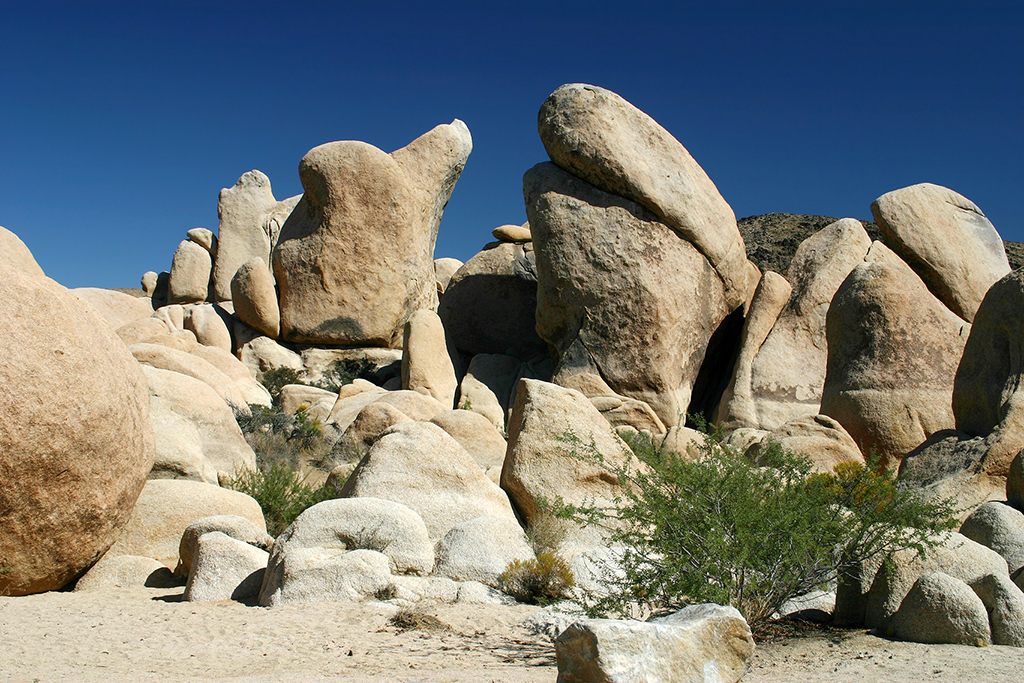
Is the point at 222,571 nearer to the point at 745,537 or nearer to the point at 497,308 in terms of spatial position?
the point at 745,537

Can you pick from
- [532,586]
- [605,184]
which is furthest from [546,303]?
[532,586]

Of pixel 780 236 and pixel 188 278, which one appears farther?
pixel 780 236

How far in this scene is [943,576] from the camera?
4375 millimetres

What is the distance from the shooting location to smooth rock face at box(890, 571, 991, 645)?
4203mm

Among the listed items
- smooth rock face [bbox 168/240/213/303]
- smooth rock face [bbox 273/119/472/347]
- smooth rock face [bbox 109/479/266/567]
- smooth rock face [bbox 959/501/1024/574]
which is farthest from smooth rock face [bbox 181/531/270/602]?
smooth rock face [bbox 168/240/213/303]

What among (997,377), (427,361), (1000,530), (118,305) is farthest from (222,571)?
(118,305)

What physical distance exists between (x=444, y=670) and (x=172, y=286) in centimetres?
2140

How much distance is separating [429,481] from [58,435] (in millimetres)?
2738

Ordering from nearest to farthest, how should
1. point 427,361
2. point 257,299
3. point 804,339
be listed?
point 804,339
point 427,361
point 257,299

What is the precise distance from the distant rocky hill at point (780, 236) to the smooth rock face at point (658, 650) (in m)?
19.7

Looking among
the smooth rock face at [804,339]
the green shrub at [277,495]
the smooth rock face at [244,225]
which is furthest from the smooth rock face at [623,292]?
the smooth rock face at [244,225]

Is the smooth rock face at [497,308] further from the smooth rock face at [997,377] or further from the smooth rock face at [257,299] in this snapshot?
the smooth rock face at [997,377]

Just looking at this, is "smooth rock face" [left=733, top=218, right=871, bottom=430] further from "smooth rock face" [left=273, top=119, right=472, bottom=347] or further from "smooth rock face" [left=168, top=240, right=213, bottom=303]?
"smooth rock face" [left=168, top=240, right=213, bottom=303]

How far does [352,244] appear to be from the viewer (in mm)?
17438
